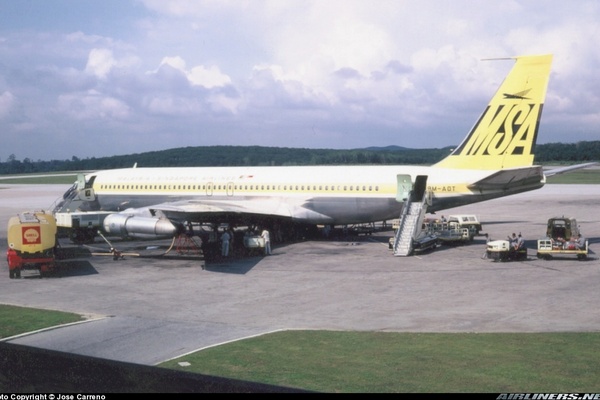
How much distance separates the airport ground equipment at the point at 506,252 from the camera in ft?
107

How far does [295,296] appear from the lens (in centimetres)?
2512

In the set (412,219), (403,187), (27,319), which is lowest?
(27,319)

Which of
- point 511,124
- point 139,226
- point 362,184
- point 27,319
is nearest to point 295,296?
point 27,319

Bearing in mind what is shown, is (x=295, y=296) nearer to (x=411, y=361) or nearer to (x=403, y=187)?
(x=411, y=361)

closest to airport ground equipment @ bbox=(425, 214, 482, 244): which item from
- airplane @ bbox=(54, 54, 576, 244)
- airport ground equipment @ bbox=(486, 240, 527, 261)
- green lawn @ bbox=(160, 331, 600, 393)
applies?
airplane @ bbox=(54, 54, 576, 244)

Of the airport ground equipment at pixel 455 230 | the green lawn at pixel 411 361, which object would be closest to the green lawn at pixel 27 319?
the green lawn at pixel 411 361

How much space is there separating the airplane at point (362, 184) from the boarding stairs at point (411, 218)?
450mm

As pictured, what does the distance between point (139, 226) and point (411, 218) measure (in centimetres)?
1498

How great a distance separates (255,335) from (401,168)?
22.8 metres

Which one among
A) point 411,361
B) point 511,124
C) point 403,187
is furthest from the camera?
point 403,187

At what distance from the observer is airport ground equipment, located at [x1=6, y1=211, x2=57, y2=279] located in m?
30.4

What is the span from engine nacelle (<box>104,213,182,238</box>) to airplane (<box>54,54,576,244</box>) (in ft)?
0.18

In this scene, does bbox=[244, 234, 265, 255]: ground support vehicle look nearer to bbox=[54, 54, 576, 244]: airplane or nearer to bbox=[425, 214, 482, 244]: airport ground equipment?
bbox=[54, 54, 576, 244]: airplane

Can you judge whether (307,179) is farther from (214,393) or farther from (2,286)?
(214,393)
